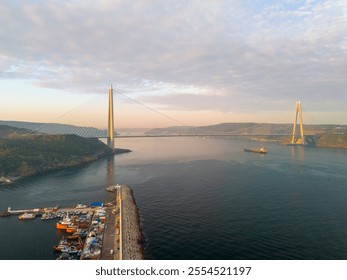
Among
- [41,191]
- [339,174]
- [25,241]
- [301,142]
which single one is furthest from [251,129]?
[25,241]

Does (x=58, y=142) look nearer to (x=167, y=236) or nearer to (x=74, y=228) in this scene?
(x=74, y=228)

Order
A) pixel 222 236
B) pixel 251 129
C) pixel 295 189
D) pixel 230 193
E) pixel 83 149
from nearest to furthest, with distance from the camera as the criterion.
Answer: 1. pixel 222 236
2. pixel 230 193
3. pixel 295 189
4. pixel 83 149
5. pixel 251 129

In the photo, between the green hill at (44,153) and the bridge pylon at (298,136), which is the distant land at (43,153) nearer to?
the green hill at (44,153)

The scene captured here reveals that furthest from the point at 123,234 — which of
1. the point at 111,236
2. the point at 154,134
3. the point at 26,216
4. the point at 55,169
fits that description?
the point at 154,134

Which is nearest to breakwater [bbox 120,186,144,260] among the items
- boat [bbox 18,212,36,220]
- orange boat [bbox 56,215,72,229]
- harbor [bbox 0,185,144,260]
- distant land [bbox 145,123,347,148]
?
harbor [bbox 0,185,144,260]

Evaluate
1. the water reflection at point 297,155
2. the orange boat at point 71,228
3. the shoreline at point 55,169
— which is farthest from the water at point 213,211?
the water reflection at point 297,155
